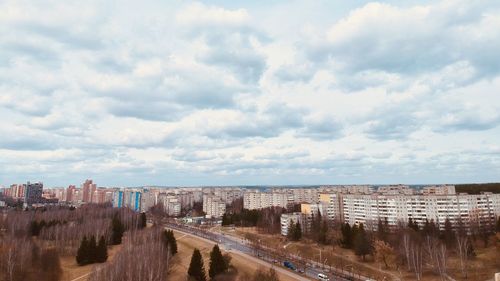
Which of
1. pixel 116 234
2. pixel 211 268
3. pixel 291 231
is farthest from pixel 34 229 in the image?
pixel 291 231

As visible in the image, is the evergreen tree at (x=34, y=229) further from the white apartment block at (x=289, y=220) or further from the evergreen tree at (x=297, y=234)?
the evergreen tree at (x=297, y=234)

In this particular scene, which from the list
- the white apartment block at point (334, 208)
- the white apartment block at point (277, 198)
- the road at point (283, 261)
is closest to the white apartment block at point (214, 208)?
the white apartment block at point (277, 198)

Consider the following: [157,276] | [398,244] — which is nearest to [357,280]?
[398,244]

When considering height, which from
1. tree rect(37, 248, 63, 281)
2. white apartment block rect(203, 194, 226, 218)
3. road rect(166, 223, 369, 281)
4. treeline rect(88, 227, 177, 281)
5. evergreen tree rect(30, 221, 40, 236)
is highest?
white apartment block rect(203, 194, 226, 218)

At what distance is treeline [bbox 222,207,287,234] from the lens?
10963 cm

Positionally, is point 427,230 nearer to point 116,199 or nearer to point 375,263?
point 375,263

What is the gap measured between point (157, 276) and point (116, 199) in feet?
496

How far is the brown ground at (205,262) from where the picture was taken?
55.5 meters

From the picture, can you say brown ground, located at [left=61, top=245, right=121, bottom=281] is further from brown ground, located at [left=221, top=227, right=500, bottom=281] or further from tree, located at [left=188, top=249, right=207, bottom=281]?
brown ground, located at [left=221, top=227, right=500, bottom=281]

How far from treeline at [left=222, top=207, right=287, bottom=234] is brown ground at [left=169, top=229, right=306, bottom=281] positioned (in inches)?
973

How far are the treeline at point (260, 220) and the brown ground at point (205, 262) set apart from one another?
2472 cm

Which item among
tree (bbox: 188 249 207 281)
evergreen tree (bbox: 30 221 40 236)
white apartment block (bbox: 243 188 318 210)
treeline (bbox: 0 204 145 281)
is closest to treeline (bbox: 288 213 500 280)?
tree (bbox: 188 249 207 281)

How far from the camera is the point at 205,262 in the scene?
2618 inches

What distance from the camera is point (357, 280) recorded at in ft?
181
